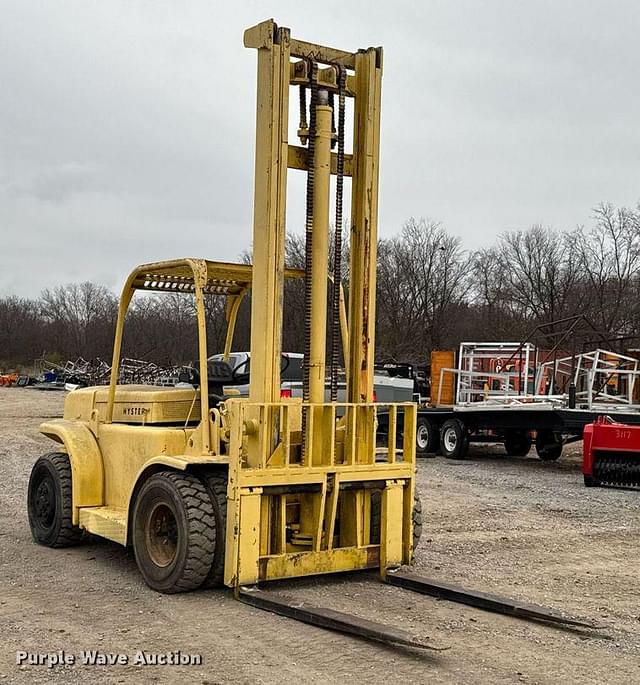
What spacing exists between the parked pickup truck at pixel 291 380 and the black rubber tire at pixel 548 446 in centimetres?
426

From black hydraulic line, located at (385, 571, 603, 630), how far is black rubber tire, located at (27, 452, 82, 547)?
3.13 metres

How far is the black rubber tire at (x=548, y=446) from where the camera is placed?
1948 cm

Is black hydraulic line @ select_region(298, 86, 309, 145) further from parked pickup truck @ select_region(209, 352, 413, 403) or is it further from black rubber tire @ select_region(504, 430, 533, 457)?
black rubber tire @ select_region(504, 430, 533, 457)

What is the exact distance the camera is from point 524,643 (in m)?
5.75

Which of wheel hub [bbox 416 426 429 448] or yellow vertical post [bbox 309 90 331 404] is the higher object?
yellow vertical post [bbox 309 90 331 404]

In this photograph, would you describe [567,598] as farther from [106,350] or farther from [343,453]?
[106,350]

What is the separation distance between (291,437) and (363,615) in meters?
1.51

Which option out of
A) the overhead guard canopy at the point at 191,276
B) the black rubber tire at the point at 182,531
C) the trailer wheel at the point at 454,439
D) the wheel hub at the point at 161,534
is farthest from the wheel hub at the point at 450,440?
the black rubber tire at the point at 182,531

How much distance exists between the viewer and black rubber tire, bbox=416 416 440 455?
20391 mm

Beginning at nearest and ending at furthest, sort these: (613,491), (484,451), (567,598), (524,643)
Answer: (524,643), (567,598), (613,491), (484,451)

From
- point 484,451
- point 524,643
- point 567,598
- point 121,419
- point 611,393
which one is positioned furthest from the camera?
point 484,451

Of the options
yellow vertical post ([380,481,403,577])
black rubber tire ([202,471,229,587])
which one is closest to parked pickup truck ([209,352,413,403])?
black rubber tire ([202,471,229,587])

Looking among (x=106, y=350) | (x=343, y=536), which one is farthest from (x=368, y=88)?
(x=106, y=350)

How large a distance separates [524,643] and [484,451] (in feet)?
54.5
